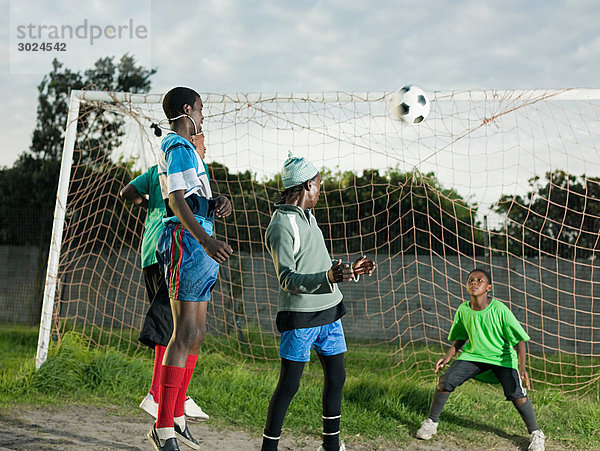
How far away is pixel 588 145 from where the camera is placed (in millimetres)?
4984

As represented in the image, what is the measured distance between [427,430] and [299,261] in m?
1.84

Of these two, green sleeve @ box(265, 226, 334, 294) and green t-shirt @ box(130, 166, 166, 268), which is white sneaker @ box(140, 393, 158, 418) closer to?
green t-shirt @ box(130, 166, 166, 268)

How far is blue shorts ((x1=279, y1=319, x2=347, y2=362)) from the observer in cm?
262

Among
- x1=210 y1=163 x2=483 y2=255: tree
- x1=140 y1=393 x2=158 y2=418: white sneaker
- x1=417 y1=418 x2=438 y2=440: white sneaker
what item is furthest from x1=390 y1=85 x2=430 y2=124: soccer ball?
x1=210 y1=163 x2=483 y2=255: tree

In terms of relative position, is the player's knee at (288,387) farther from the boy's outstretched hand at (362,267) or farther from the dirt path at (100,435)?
the dirt path at (100,435)

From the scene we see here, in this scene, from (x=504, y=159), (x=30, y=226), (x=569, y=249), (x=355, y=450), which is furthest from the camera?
(x=30, y=226)

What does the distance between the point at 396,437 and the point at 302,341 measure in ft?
5.17

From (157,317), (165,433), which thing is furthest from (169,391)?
(157,317)

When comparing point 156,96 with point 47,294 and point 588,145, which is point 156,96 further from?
point 588,145

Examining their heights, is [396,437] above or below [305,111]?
below

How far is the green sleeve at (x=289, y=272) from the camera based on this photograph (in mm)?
2455

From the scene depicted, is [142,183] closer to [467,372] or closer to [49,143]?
[467,372]

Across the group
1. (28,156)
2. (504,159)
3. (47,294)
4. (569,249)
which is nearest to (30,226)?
(28,156)

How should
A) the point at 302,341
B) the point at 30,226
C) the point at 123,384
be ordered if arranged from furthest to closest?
1. the point at 30,226
2. the point at 123,384
3. the point at 302,341
